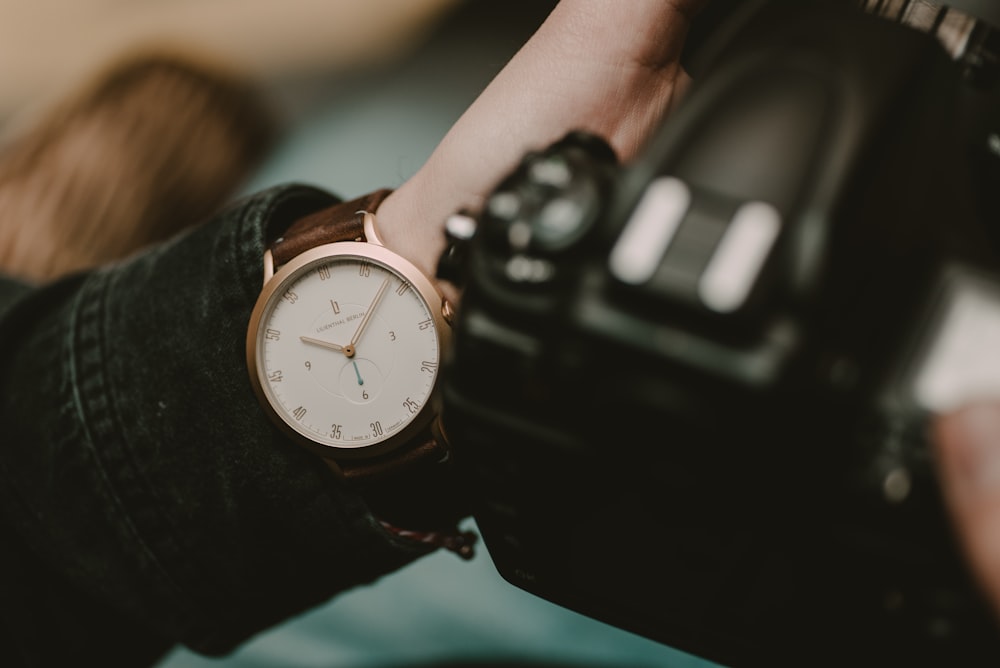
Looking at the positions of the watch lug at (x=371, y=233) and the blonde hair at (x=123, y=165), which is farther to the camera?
the blonde hair at (x=123, y=165)

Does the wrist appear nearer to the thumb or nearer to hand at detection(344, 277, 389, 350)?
hand at detection(344, 277, 389, 350)

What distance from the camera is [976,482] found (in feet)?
0.81

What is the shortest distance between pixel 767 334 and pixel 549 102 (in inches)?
10.2

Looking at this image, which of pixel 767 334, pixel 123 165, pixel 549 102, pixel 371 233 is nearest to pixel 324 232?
pixel 371 233

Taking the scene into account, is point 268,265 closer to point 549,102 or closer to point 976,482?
point 549,102

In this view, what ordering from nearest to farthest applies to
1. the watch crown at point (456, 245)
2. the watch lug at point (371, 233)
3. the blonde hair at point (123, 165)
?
the watch crown at point (456, 245) < the watch lug at point (371, 233) < the blonde hair at point (123, 165)

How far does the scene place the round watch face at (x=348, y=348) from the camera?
0.44m

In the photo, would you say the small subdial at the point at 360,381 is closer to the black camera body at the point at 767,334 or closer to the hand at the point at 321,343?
the hand at the point at 321,343

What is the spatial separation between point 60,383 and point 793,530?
416 mm

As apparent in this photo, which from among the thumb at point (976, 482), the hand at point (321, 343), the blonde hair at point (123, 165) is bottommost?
the blonde hair at point (123, 165)

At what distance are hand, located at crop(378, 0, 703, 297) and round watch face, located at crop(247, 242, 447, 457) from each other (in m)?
0.03

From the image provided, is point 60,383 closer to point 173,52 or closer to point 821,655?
point 821,655

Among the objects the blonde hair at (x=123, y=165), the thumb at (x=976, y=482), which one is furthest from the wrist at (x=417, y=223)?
the blonde hair at (x=123, y=165)

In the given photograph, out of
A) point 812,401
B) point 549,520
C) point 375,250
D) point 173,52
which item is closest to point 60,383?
point 375,250
